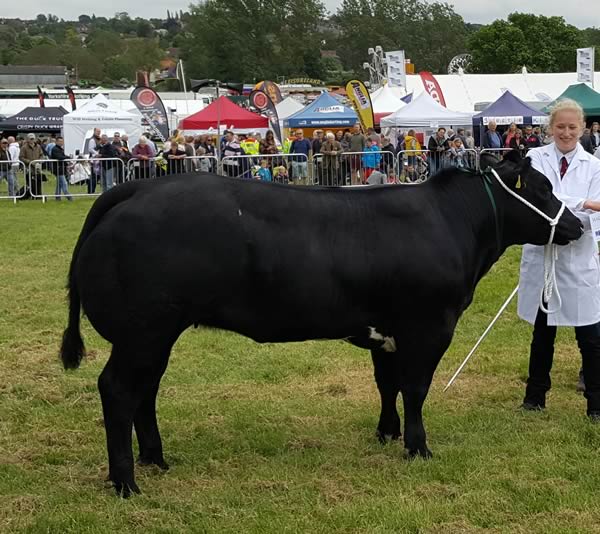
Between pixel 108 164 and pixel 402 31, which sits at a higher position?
pixel 402 31

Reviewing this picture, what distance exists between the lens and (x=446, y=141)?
24.8 meters

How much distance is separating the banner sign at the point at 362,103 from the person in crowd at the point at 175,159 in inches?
374

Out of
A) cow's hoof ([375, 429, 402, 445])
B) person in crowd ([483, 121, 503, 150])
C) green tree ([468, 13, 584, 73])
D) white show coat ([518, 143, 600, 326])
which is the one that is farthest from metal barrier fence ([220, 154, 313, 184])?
green tree ([468, 13, 584, 73])

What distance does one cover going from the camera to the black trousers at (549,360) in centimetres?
586

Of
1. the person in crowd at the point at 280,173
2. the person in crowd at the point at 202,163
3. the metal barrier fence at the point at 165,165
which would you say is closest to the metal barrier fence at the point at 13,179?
the metal barrier fence at the point at 165,165

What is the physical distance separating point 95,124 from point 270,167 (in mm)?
11490

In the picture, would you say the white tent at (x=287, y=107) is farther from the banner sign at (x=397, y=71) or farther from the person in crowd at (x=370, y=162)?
the person in crowd at (x=370, y=162)

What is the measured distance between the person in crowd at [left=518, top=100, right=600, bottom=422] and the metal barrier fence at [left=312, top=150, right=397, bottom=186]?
54.7ft

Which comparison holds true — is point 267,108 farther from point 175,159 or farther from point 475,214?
point 475,214

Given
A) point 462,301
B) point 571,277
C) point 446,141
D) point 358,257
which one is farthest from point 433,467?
point 446,141

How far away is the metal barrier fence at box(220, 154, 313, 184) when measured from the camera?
22047mm

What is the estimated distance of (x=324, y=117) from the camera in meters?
32.0

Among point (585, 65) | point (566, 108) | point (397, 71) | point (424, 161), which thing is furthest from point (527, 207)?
point (397, 71)

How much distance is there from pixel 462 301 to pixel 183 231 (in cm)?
178
